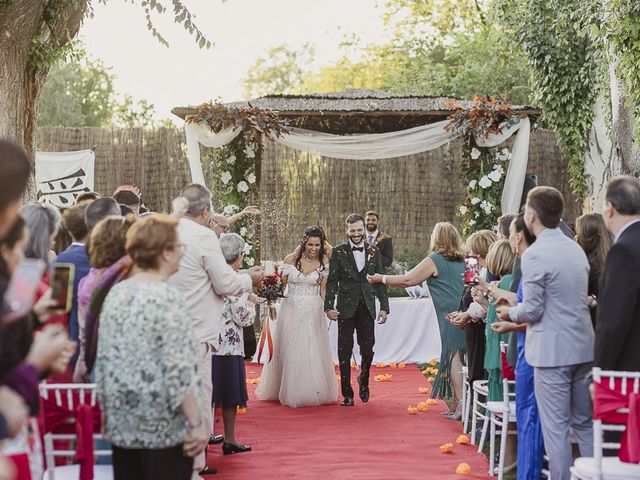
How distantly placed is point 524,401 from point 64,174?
1209 cm

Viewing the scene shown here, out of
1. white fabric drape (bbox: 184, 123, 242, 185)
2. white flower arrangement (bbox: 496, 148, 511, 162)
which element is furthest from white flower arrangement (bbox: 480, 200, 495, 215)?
white fabric drape (bbox: 184, 123, 242, 185)

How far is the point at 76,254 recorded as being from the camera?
4.94 metres

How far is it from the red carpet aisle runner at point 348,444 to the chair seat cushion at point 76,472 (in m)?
2.17

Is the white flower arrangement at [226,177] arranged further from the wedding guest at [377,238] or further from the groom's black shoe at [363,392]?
the groom's black shoe at [363,392]

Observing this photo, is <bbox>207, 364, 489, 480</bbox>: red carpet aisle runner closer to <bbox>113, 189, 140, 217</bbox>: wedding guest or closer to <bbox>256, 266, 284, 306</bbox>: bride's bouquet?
<bbox>256, 266, 284, 306</bbox>: bride's bouquet

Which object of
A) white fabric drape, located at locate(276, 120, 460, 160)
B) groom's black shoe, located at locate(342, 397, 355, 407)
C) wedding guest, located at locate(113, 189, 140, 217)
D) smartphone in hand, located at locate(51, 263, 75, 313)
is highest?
white fabric drape, located at locate(276, 120, 460, 160)

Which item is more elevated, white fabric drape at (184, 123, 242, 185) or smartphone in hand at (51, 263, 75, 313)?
white fabric drape at (184, 123, 242, 185)

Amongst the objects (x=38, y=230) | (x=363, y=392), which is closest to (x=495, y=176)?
(x=363, y=392)

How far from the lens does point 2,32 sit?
9484mm

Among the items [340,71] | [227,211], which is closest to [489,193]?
[227,211]

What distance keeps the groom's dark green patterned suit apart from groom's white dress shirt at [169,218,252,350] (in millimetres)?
3577

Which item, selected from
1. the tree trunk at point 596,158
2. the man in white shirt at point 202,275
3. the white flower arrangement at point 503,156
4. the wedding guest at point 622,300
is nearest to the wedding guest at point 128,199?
the man in white shirt at point 202,275

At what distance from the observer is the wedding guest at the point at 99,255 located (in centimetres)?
441

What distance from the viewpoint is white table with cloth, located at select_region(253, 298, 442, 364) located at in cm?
1193
